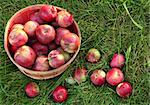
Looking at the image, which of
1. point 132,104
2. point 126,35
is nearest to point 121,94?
point 132,104

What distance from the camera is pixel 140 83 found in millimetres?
2404

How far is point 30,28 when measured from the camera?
237 cm

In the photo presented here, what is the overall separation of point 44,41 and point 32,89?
311mm

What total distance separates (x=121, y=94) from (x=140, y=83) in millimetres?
A: 154

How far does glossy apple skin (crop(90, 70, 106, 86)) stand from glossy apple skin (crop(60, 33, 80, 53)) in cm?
21

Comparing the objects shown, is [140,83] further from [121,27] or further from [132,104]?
[121,27]

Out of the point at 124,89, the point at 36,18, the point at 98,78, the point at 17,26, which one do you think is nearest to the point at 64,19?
the point at 36,18

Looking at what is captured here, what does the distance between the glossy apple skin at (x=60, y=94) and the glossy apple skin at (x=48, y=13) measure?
1.45ft

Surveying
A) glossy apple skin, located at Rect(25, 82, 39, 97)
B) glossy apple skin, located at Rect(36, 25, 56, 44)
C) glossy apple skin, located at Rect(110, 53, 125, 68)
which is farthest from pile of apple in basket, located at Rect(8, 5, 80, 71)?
glossy apple skin, located at Rect(110, 53, 125, 68)

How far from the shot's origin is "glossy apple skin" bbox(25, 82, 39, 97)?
2.38 m


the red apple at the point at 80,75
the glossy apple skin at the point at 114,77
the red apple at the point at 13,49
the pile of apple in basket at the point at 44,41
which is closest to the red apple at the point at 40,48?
the pile of apple in basket at the point at 44,41

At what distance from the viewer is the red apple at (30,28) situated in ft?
7.77

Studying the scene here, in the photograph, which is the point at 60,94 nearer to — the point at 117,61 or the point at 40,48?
the point at 40,48

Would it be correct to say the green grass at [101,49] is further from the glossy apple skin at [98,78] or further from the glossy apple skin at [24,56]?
the glossy apple skin at [24,56]
